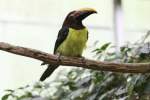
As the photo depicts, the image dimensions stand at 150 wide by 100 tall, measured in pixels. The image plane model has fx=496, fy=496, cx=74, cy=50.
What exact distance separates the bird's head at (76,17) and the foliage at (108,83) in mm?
195

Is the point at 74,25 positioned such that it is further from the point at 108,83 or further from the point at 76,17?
the point at 108,83

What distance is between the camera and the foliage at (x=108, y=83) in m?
1.98

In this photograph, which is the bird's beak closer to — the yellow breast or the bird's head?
the bird's head

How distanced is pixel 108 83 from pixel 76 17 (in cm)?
39

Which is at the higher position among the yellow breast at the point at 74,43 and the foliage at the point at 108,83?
the yellow breast at the point at 74,43

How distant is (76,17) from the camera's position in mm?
1966

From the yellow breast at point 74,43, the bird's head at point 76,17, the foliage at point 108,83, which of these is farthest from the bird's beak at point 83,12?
the foliage at point 108,83

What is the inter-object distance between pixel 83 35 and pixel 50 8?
194cm

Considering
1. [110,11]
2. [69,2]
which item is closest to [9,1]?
[69,2]

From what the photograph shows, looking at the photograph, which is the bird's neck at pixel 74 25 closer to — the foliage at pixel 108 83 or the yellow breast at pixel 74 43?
the yellow breast at pixel 74 43

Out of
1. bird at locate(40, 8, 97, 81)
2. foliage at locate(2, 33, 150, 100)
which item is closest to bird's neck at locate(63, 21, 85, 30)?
bird at locate(40, 8, 97, 81)

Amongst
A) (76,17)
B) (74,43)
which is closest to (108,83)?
(74,43)

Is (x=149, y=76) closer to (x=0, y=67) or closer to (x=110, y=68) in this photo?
(x=110, y=68)

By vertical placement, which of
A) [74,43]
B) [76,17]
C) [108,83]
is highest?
[76,17]
